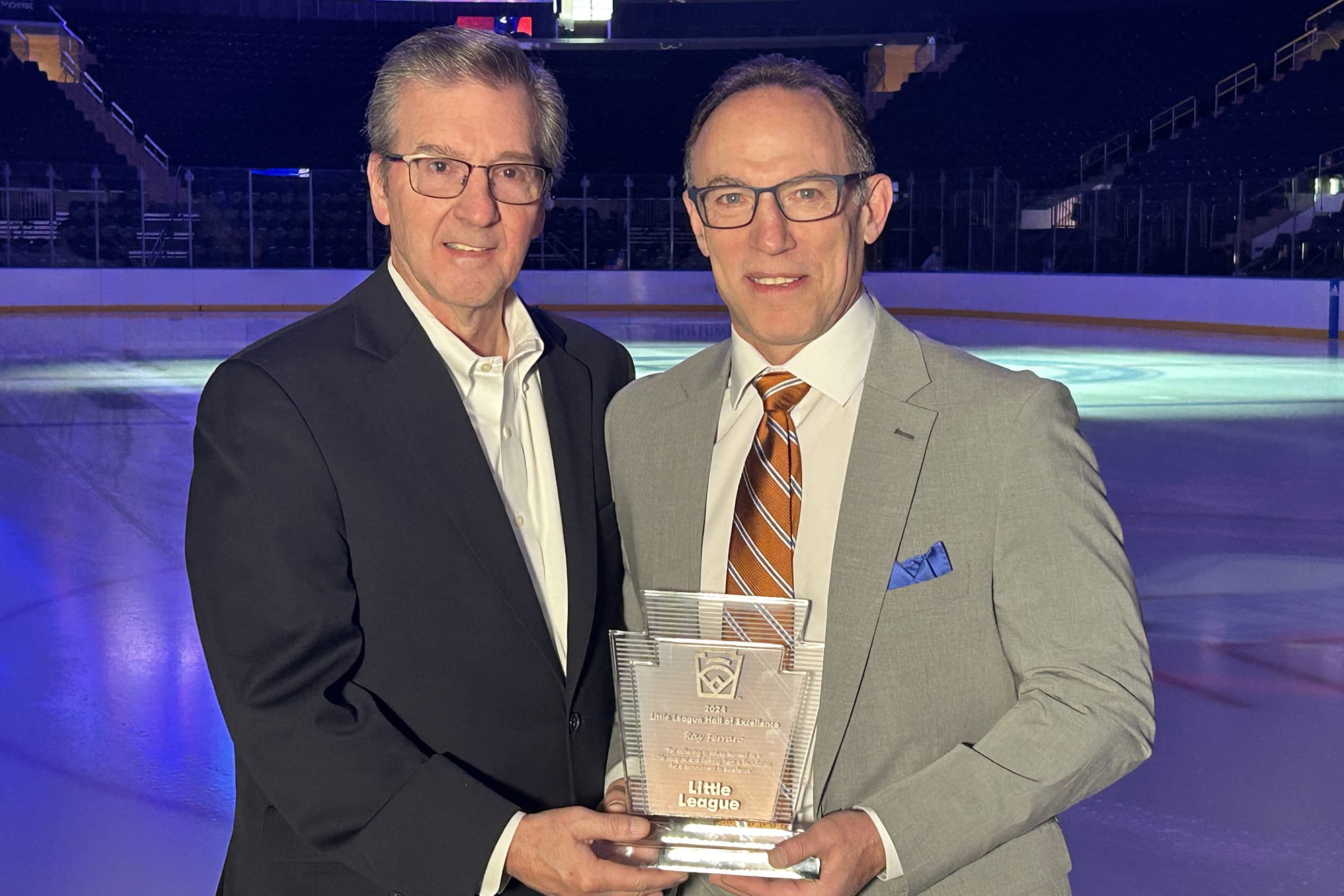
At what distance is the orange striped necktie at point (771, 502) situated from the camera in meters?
1.55

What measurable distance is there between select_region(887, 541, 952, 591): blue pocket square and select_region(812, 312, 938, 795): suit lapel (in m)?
0.01

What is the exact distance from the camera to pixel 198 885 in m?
3.07

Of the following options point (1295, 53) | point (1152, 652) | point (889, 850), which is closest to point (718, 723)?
point (889, 850)

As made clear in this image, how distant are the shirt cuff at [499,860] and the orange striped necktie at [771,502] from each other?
0.34 meters

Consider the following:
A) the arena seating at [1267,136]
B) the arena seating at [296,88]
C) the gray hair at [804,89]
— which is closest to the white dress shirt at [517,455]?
the gray hair at [804,89]

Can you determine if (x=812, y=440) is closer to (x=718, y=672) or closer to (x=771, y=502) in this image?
(x=771, y=502)

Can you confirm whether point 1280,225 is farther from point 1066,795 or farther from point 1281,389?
point 1066,795

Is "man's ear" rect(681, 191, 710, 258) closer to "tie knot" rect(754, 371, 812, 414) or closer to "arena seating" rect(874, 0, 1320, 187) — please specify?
"tie knot" rect(754, 371, 812, 414)

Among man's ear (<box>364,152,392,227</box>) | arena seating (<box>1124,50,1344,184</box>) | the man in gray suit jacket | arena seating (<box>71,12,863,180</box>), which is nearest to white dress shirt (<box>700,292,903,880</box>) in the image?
the man in gray suit jacket

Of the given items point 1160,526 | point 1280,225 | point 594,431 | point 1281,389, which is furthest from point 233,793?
point 1280,225

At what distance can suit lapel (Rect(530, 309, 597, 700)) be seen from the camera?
67.1 inches

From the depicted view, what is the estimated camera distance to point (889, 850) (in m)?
1.42

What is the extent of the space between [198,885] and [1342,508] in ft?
19.3

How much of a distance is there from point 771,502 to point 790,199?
1.12 ft
